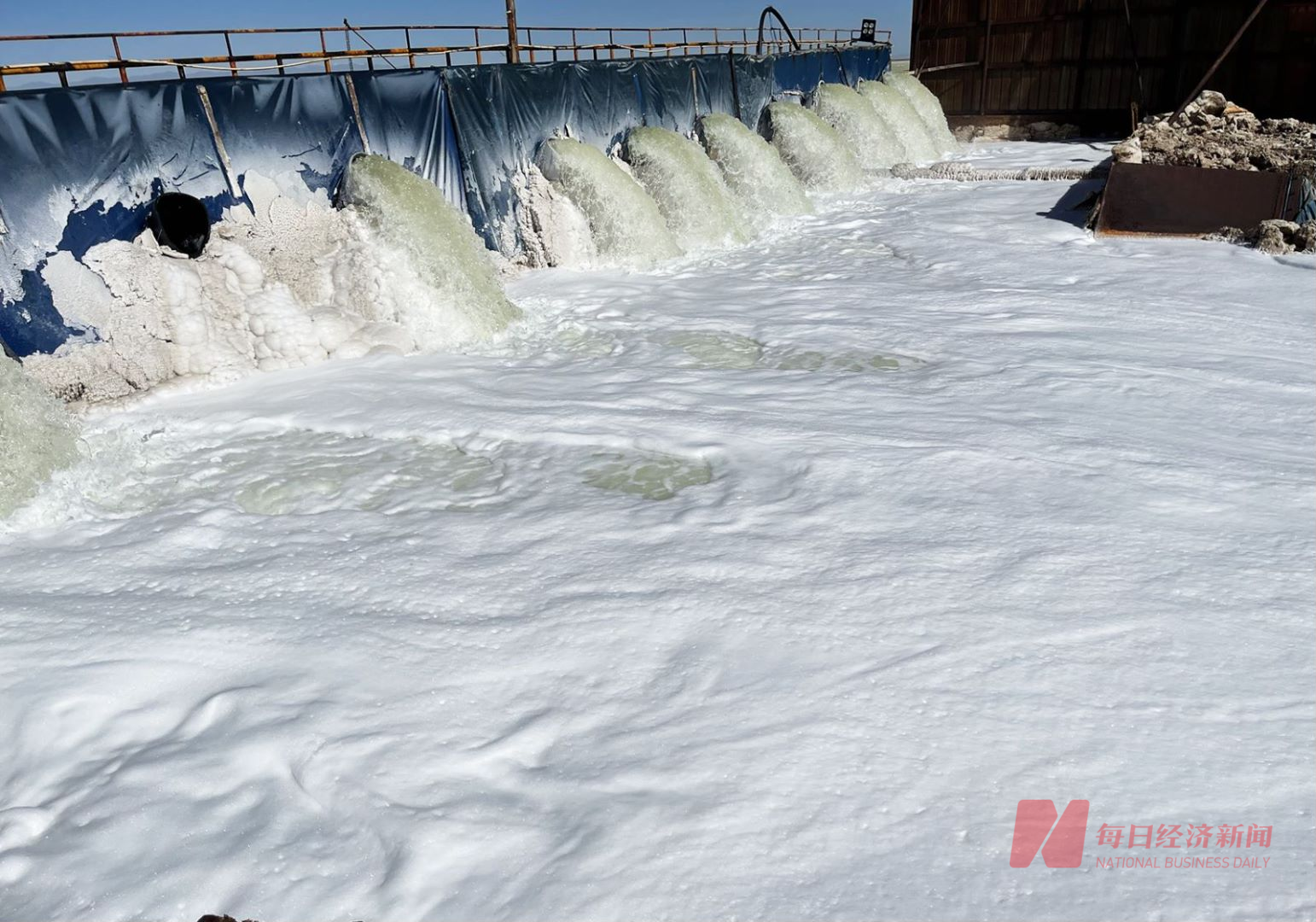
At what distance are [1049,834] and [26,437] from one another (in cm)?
481

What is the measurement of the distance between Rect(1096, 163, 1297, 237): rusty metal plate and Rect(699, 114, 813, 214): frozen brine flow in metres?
3.50

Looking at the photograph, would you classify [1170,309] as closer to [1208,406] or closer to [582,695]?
[1208,406]

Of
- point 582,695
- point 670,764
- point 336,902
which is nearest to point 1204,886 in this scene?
point 670,764

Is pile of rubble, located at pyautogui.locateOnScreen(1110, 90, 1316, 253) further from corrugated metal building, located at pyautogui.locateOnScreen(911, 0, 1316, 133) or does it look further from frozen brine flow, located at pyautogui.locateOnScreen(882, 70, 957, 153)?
frozen brine flow, located at pyautogui.locateOnScreen(882, 70, 957, 153)

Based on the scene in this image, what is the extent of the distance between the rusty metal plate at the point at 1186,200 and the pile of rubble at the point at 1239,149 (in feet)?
0.59

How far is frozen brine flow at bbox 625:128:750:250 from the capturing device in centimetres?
959

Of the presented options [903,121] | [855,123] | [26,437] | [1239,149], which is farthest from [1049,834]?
[903,121]

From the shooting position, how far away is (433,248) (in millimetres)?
6836

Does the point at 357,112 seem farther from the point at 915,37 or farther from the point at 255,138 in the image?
the point at 915,37

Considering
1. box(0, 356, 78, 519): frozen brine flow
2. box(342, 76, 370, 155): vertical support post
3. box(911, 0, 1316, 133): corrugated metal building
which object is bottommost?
box(0, 356, 78, 519): frozen brine flow

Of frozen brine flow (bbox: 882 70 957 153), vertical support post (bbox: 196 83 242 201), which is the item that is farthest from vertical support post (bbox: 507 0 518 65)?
frozen brine flow (bbox: 882 70 957 153)

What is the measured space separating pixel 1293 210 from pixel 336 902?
981 cm

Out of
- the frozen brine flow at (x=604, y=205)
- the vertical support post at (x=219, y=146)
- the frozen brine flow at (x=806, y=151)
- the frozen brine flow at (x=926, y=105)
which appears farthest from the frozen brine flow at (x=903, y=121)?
the vertical support post at (x=219, y=146)

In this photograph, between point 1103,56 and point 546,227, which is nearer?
point 546,227
